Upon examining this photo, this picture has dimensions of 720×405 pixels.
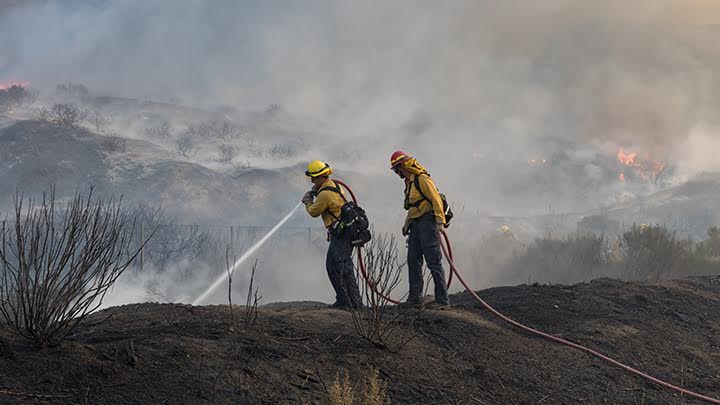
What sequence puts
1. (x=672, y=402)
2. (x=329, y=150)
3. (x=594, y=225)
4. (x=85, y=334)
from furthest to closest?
(x=329, y=150), (x=594, y=225), (x=672, y=402), (x=85, y=334)

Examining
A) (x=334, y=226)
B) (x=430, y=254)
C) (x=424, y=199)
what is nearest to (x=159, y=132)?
(x=334, y=226)

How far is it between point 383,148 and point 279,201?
25.3 m

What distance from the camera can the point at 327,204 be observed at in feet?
24.1

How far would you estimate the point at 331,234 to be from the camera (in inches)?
295

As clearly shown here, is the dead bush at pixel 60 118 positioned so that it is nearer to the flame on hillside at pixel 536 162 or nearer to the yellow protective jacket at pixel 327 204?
the yellow protective jacket at pixel 327 204

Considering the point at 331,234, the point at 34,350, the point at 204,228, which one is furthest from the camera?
the point at 204,228

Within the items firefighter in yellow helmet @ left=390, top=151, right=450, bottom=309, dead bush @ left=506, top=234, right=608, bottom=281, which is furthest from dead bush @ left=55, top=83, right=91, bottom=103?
firefighter in yellow helmet @ left=390, top=151, right=450, bottom=309

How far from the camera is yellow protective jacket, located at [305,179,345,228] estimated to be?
7344 mm

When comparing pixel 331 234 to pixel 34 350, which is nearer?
pixel 34 350

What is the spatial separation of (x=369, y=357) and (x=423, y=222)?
8.96 feet

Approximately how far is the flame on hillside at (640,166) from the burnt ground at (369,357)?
54.7 meters

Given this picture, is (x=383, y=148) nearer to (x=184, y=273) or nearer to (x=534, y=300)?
(x=184, y=273)

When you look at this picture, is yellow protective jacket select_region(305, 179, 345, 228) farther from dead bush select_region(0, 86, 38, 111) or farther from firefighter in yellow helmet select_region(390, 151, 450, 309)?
dead bush select_region(0, 86, 38, 111)

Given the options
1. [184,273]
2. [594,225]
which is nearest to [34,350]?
[184,273]
